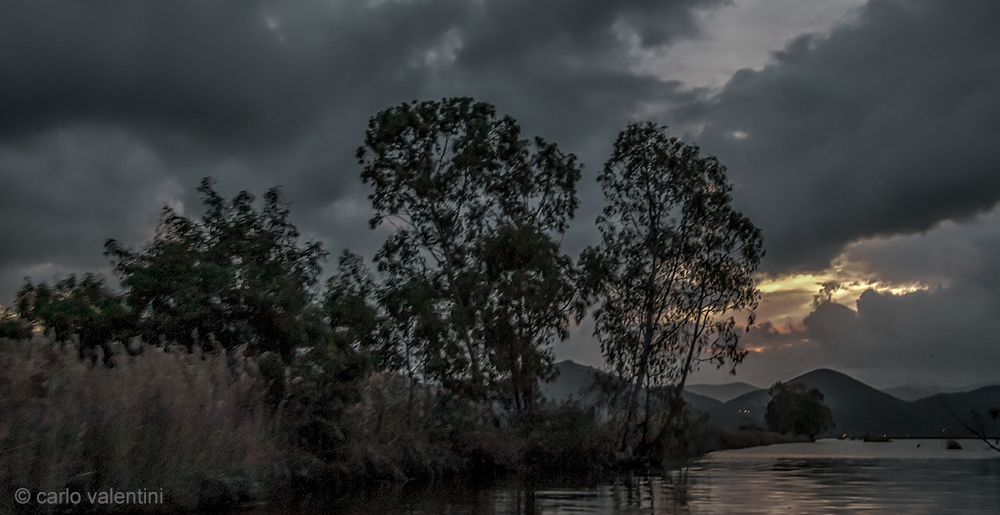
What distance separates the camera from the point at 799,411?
149 m

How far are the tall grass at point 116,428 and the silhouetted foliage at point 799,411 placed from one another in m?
149

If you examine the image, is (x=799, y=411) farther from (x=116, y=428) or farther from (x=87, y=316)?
(x=116, y=428)

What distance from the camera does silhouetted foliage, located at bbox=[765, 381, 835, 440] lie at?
486ft

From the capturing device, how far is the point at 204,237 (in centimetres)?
2433

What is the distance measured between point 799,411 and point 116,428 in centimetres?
15240

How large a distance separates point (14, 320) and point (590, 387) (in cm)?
2225

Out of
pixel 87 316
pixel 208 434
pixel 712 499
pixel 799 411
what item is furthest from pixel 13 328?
pixel 799 411

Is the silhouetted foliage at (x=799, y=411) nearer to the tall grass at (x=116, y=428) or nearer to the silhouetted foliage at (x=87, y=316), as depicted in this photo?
the silhouetted foliage at (x=87, y=316)

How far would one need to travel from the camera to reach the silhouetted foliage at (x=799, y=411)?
486ft

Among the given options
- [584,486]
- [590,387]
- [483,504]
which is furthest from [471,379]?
[483,504]

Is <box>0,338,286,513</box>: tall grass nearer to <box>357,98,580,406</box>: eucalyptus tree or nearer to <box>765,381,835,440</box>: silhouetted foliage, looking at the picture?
<box>357,98,580,406</box>: eucalyptus tree

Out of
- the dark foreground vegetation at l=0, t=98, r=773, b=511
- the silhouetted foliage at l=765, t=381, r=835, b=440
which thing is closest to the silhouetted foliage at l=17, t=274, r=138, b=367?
the dark foreground vegetation at l=0, t=98, r=773, b=511

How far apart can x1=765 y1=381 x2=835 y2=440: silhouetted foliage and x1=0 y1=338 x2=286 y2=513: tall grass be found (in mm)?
148926

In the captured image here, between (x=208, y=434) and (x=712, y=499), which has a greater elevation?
(x=208, y=434)
